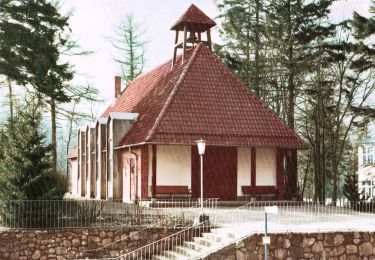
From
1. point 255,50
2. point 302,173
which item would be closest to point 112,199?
point 255,50

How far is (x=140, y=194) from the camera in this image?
28484 millimetres

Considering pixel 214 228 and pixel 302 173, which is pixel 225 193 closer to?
pixel 214 228

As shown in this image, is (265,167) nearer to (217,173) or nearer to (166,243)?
(217,173)

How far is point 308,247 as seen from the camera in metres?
18.5

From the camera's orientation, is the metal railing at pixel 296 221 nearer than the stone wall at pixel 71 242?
Yes

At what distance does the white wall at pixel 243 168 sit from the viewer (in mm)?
29281

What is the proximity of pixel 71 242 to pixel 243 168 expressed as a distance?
1205 centimetres

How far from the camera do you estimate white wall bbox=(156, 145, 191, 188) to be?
28234mm

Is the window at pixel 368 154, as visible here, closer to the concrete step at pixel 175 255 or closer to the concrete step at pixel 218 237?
the concrete step at pixel 218 237

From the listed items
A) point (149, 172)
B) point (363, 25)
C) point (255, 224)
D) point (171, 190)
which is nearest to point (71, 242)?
point (255, 224)

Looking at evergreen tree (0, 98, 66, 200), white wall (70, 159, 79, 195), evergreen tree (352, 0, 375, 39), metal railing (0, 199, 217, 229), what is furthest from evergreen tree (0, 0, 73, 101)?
white wall (70, 159, 79, 195)

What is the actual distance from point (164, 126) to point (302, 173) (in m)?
38.7

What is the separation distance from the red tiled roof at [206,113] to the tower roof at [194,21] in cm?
138

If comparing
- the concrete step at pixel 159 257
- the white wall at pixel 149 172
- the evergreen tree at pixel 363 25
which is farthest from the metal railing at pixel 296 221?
the evergreen tree at pixel 363 25
